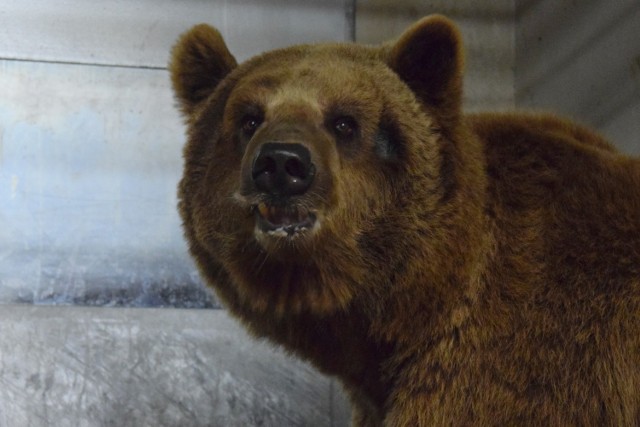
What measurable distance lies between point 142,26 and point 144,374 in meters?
2.48

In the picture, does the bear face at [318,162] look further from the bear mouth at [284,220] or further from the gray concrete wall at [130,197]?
the gray concrete wall at [130,197]

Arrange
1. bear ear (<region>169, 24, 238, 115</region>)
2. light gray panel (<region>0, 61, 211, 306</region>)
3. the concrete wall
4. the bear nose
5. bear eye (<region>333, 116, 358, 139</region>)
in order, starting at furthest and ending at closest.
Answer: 1. light gray panel (<region>0, 61, 211, 306</region>)
2. the concrete wall
3. bear ear (<region>169, 24, 238, 115</region>)
4. bear eye (<region>333, 116, 358, 139</region>)
5. the bear nose

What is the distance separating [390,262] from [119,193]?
3101mm

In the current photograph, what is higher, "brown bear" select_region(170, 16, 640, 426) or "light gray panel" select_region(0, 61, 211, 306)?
"brown bear" select_region(170, 16, 640, 426)

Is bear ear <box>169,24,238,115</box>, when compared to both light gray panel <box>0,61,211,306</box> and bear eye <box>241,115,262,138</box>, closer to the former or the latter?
bear eye <box>241,115,262,138</box>

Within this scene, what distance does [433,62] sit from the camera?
3.77 metres

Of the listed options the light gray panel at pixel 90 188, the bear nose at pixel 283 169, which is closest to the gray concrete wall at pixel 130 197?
the light gray panel at pixel 90 188

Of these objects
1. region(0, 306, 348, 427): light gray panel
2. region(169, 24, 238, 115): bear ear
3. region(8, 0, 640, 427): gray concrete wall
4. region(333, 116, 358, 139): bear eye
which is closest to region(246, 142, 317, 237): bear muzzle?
region(333, 116, 358, 139): bear eye

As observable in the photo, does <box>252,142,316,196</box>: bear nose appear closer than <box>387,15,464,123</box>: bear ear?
Yes

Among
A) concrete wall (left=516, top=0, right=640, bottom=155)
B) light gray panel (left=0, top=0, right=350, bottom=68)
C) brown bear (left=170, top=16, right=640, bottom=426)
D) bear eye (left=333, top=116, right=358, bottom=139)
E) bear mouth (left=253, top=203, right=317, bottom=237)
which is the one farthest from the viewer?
light gray panel (left=0, top=0, right=350, bottom=68)

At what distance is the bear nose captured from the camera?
124 inches

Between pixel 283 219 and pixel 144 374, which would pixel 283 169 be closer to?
pixel 283 219

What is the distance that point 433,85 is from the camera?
3762 mm

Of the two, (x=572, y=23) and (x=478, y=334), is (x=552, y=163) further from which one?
(x=572, y=23)
